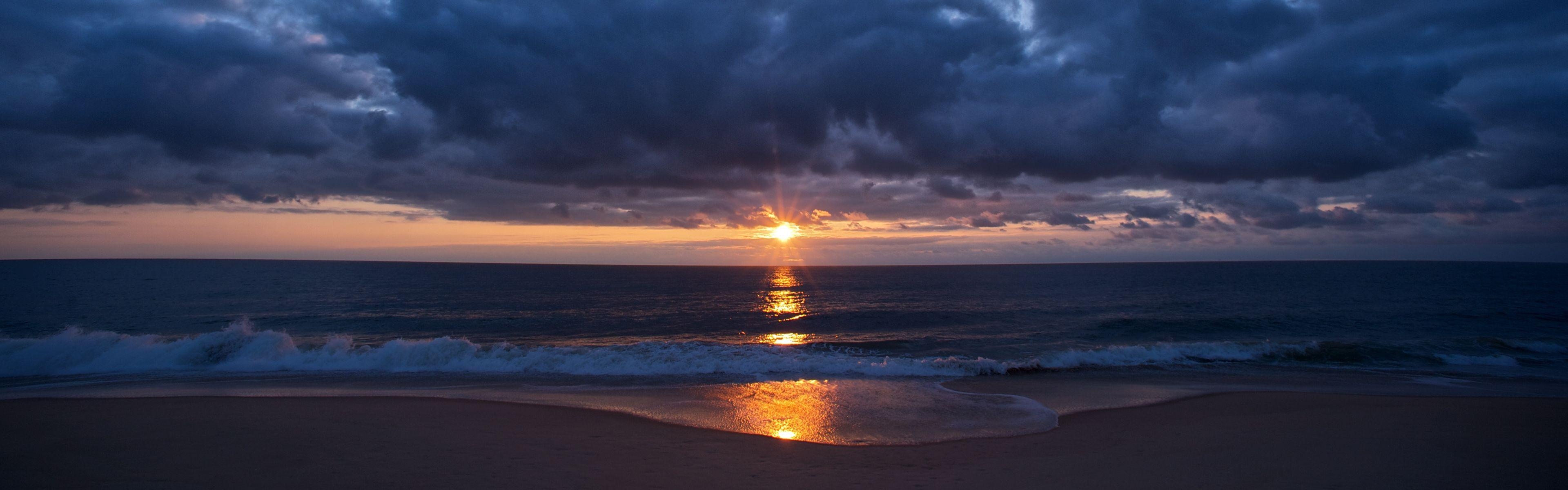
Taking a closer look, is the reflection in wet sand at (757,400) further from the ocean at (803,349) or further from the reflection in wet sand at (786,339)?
the reflection in wet sand at (786,339)

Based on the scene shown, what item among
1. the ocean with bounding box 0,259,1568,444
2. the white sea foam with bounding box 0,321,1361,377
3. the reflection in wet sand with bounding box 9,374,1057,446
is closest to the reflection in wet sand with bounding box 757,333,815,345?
the ocean with bounding box 0,259,1568,444

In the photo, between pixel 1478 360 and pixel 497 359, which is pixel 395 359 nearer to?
pixel 497 359

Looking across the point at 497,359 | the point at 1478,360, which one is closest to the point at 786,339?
the point at 497,359

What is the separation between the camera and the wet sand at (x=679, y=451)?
329 inches

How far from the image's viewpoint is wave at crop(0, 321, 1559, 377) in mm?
18438

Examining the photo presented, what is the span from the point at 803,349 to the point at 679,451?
1320cm

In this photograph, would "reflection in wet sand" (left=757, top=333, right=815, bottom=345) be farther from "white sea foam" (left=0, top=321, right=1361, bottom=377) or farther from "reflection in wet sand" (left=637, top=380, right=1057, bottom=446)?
"reflection in wet sand" (left=637, top=380, right=1057, bottom=446)

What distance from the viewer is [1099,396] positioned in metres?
14.8

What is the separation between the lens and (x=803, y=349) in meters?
22.7

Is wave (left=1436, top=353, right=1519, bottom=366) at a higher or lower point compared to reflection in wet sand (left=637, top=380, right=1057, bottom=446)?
lower

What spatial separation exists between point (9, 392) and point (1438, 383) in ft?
121

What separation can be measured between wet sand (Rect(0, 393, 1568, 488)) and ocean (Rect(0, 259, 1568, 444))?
1099mm

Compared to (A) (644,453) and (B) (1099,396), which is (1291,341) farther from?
(A) (644,453)

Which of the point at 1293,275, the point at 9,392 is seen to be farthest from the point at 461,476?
the point at 1293,275
